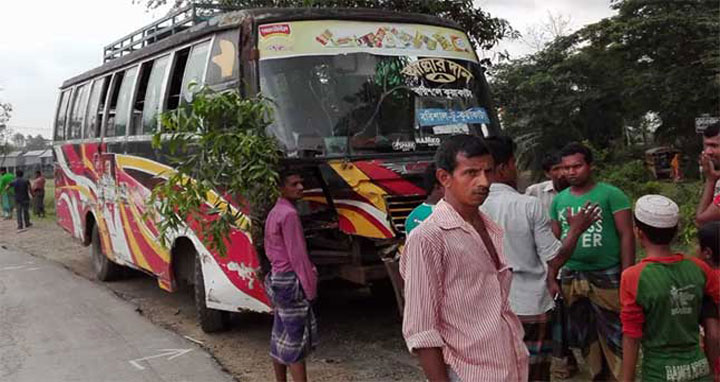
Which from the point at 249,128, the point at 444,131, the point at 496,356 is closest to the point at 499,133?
the point at 444,131

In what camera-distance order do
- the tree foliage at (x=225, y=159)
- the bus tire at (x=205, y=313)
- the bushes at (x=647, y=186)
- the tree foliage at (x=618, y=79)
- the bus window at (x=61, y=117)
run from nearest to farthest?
1. the tree foliage at (x=225, y=159)
2. the bus tire at (x=205, y=313)
3. the bushes at (x=647, y=186)
4. the bus window at (x=61, y=117)
5. the tree foliage at (x=618, y=79)

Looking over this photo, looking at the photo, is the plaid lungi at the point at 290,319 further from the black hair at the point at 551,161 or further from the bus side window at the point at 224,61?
the bus side window at the point at 224,61

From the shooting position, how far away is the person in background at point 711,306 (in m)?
3.30

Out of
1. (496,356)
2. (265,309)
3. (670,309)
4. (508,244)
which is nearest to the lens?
(496,356)

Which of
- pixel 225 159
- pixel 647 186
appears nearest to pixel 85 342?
pixel 225 159

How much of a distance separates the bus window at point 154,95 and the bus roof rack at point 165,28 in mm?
654

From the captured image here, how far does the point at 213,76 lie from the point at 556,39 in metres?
22.1

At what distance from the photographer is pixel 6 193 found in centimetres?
2286

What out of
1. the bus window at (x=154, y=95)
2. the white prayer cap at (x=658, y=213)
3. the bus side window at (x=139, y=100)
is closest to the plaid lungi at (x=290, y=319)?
the white prayer cap at (x=658, y=213)

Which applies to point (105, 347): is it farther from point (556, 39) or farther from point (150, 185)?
point (556, 39)

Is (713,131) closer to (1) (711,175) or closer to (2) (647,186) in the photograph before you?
(1) (711,175)

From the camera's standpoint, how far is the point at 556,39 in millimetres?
26406

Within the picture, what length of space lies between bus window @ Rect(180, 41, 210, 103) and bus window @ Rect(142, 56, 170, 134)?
0.64 metres

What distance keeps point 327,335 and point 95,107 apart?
210 inches
